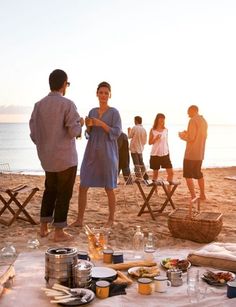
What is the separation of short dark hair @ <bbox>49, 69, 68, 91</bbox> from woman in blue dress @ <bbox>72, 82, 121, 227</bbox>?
67 cm

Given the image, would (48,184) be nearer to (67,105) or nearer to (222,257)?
(67,105)

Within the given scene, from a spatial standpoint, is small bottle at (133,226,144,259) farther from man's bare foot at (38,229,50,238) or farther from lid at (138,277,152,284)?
man's bare foot at (38,229,50,238)

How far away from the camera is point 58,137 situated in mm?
4578

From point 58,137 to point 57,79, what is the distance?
0.60 meters

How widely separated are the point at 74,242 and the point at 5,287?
5.83ft

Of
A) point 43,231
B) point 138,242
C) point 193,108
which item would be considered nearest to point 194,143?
point 193,108

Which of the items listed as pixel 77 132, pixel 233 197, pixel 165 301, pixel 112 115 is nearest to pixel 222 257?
pixel 165 301

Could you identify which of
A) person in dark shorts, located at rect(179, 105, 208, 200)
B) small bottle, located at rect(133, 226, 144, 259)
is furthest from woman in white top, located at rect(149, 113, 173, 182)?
small bottle, located at rect(133, 226, 144, 259)

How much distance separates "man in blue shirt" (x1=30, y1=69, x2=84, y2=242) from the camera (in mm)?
4539

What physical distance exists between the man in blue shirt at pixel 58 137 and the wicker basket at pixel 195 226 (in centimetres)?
121

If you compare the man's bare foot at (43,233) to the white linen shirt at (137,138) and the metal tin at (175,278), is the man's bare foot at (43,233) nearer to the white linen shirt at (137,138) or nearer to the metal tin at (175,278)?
the metal tin at (175,278)

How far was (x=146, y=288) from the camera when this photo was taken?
282cm

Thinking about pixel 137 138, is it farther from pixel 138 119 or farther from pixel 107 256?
pixel 107 256

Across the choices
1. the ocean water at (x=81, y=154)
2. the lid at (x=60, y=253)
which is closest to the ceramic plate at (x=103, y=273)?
the lid at (x=60, y=253)
